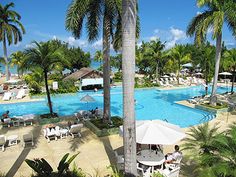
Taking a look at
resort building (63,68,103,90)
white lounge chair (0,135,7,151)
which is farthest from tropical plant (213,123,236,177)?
resort building (63,68,103,90)

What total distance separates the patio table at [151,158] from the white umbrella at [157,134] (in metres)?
0.94

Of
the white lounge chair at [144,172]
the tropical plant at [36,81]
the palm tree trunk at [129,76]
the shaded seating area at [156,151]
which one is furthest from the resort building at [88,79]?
the palm tree trunk at [129,76]

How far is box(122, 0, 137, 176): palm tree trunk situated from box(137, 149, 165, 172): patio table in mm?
1607

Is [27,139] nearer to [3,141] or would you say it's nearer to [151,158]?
[3,141]

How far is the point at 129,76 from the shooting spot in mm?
6301

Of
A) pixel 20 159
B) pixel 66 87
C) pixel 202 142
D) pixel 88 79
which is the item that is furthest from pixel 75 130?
pixel 88 79

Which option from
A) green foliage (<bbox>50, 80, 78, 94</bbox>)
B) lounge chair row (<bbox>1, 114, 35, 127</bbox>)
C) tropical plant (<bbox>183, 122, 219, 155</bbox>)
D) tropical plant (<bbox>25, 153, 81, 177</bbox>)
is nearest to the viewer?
tropical plant (<bbox>25, 153, 81, 177</bbox>)

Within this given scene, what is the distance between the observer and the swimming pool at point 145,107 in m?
19.8

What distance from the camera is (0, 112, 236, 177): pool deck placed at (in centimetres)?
931

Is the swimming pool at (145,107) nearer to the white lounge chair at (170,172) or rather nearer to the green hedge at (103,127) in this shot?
the green hedge at (103,127)

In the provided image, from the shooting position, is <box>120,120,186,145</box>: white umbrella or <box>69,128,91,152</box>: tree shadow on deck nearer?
<box>120,120,186,145</box>: white umbrella

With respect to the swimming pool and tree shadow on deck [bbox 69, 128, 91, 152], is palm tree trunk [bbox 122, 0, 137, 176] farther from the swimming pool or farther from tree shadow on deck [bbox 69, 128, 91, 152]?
the swimming pool

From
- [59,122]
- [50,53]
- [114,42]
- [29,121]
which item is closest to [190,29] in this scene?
[114,42]

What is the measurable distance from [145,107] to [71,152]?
14329mm
